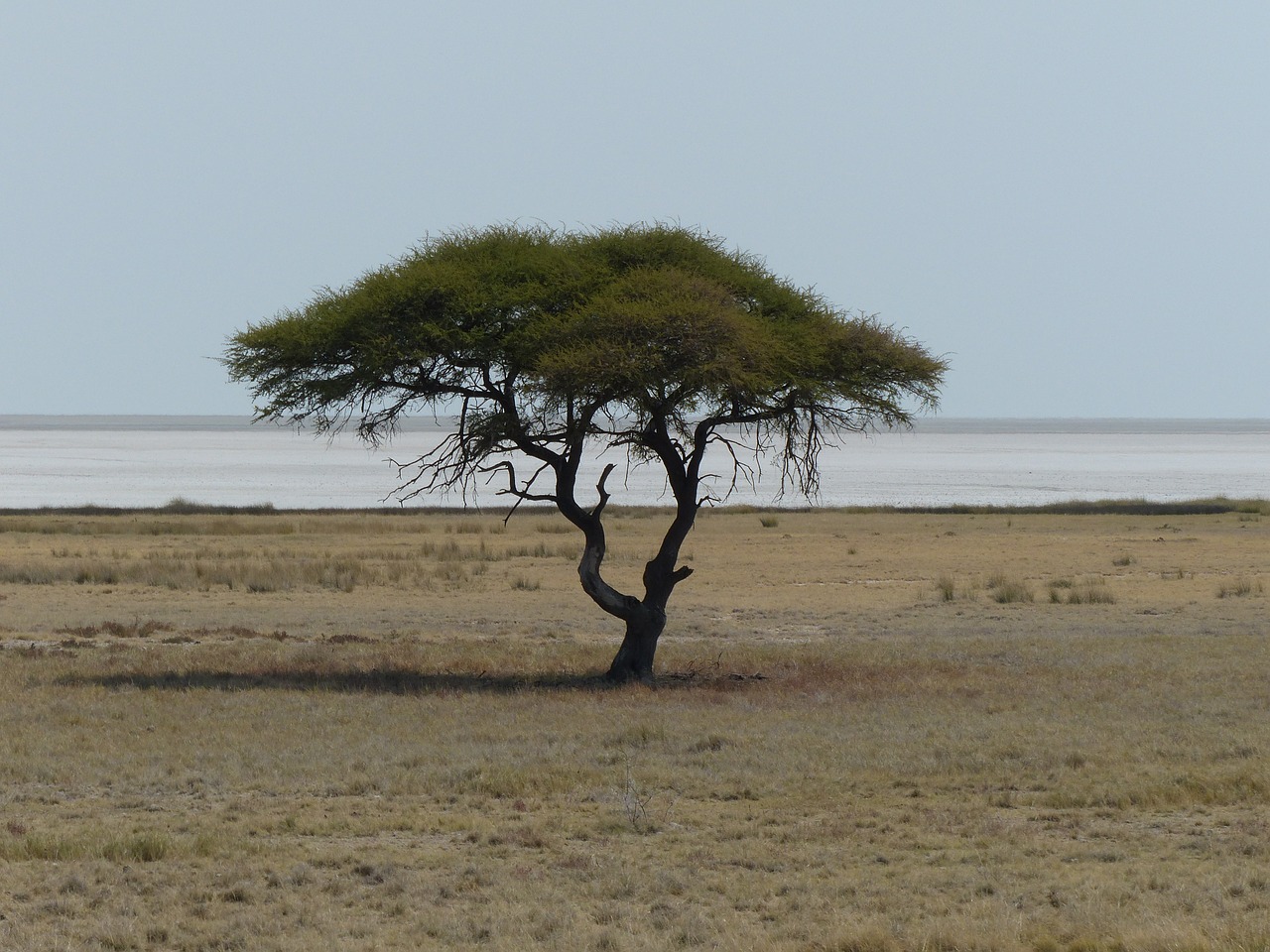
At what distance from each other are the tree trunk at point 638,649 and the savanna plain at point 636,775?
0.43 meters

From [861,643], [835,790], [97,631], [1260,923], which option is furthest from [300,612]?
[1260,923]

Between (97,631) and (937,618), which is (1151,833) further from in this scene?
(97,631)

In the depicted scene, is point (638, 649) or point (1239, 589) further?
point (1239, 589)

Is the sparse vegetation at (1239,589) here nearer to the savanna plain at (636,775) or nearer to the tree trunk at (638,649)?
the savanna plain at (636,775)

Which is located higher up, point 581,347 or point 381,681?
point 581,347

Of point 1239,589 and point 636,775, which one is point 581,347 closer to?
point 636,775

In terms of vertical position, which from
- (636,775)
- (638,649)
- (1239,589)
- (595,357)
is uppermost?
(595,357)

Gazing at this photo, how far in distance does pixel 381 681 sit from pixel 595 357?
5.59m

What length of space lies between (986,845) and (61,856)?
686 centimetres

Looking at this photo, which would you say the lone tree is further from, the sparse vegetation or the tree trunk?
the sparse vegetation

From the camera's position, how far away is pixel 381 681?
778 inches

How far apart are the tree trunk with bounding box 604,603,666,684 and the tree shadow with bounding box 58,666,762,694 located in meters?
0.25

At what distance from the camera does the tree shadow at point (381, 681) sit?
62.1 ft

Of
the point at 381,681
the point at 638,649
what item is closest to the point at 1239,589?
the point at 638,649
